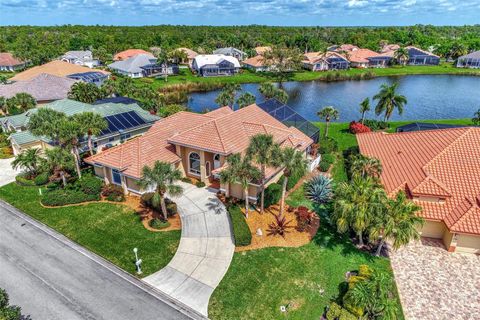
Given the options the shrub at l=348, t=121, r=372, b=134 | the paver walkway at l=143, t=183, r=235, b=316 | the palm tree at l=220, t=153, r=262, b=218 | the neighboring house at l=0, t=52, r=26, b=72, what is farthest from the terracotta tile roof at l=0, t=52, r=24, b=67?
the palm tree at l=220, t=153, r=262, b=218

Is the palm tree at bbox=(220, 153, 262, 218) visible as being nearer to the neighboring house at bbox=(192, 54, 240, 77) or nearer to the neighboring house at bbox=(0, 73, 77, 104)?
the neighboring house at bbox=(0, 73, 77, 104)

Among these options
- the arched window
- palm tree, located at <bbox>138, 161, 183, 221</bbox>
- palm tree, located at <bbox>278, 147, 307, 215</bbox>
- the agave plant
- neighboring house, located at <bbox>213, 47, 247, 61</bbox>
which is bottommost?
the agave plant

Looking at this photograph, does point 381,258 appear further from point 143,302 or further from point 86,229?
point 86,229

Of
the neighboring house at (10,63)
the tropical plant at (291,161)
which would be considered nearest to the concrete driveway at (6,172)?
the tropical plant at (291,161)

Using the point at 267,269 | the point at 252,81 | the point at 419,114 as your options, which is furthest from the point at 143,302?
the point at 252,81

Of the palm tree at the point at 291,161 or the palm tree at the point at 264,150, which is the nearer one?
the palm tree at the point at 291,161

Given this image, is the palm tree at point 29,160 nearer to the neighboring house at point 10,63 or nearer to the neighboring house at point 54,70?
the neighboring house at point 54,70
